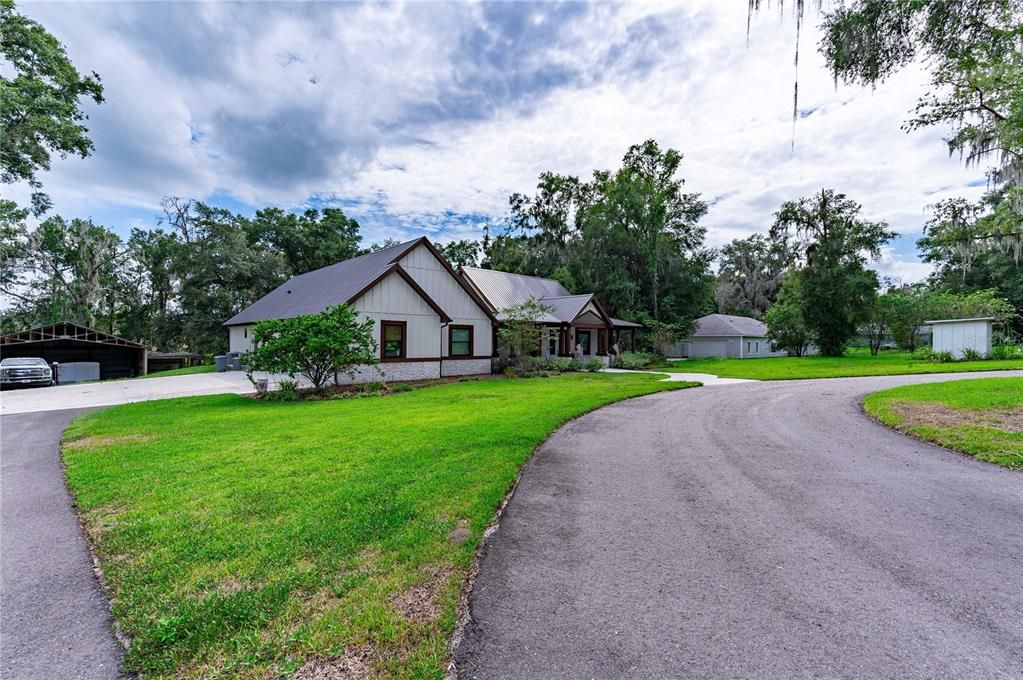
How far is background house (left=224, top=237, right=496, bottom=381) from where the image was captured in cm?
1600

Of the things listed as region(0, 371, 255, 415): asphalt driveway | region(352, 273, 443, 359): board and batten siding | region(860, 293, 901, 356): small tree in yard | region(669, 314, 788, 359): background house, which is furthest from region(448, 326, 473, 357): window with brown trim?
region(860, 293, 901, 356): small tree in yard

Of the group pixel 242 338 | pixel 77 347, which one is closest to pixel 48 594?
pixel 242 338

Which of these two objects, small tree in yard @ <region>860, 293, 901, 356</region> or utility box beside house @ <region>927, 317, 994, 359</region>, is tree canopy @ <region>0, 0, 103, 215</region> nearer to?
utility box beside house @ <region>927, 317, 994, 359</region>

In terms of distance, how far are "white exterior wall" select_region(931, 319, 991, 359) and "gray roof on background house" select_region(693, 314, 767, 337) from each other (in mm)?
12454

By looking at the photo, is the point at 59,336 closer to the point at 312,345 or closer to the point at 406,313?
the point at 406,313

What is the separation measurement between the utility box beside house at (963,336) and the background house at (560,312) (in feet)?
55.3

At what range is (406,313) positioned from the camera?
1666 cm

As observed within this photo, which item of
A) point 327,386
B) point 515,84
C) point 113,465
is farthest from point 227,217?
point 113,465

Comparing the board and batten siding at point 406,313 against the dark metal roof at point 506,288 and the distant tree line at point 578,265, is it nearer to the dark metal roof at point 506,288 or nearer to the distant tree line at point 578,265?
the dark metal roof at point 506,288

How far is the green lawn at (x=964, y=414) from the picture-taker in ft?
21.0

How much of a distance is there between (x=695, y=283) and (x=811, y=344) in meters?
11.4

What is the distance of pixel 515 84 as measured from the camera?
13383mm

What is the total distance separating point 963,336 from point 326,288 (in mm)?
33860

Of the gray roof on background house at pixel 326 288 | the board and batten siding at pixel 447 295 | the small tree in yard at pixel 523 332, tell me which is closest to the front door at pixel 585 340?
the small tree in yard at pixel 523 332
